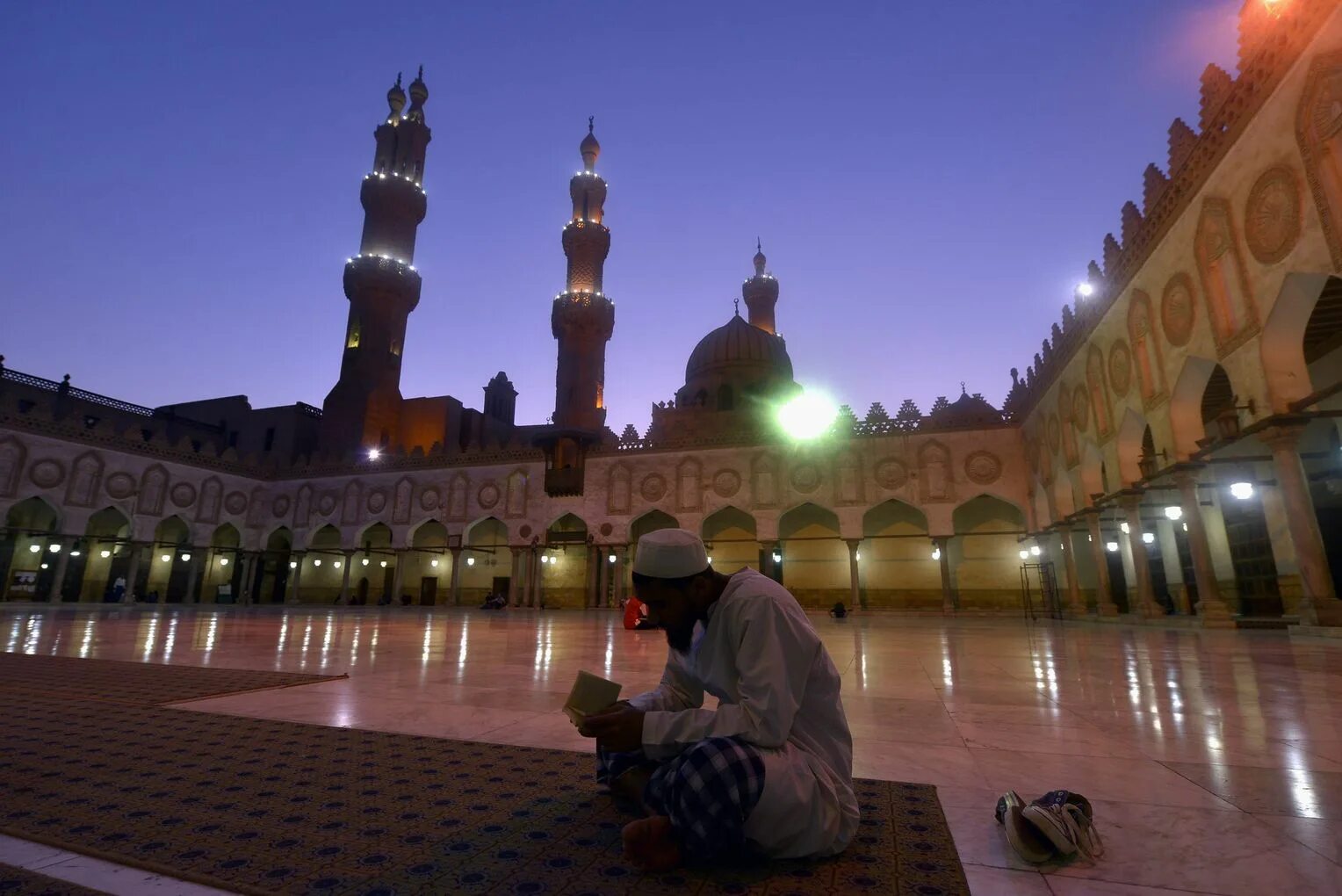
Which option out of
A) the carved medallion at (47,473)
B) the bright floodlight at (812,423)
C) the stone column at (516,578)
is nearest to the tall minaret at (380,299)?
the carved medallion at (47,473)

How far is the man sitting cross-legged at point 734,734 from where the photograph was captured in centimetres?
168

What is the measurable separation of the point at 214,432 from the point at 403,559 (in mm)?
15370

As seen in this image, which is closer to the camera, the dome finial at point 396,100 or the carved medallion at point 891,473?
the carved medallion at point 891,473

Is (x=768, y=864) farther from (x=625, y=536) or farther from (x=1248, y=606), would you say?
(x=625, y=536)

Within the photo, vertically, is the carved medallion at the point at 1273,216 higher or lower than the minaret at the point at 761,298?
lower

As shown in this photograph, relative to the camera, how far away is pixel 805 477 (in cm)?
2106

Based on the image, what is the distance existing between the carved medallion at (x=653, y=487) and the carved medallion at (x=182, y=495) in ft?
57.6

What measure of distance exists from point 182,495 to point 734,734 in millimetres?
29642

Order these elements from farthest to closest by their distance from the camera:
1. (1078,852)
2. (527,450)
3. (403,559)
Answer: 1. (403,559)
2. (527,450)
3. (1078,852)

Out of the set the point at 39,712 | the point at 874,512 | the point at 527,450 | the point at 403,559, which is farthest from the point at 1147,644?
the point at 403,559

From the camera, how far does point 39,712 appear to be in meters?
3.54

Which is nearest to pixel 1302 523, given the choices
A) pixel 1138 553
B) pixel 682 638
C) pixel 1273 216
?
pixel 1273 216

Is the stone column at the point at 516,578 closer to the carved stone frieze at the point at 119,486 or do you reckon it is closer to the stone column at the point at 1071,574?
the carved stone frieze at the point at 119,486

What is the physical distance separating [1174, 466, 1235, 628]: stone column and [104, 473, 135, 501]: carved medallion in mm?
29986
